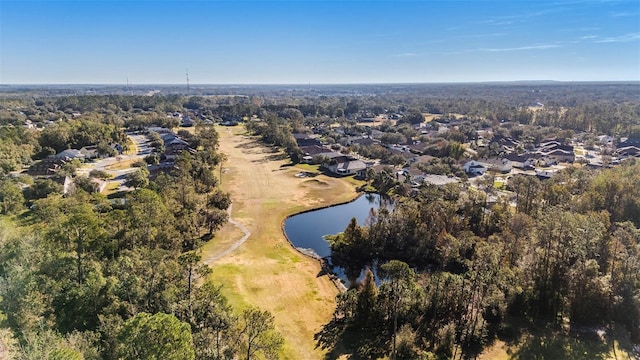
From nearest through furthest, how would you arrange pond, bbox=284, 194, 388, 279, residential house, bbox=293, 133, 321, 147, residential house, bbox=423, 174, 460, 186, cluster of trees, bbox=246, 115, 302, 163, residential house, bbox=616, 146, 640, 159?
pond, bbox=284, 194, 388, 279, residential house, bbox=423, 174, 460, 186, cluster of trees, bbox=246, 115, 302, 163, residential house, bbox=616, 146, 640, 159, residential house, bbox=293, 133, 321, 147

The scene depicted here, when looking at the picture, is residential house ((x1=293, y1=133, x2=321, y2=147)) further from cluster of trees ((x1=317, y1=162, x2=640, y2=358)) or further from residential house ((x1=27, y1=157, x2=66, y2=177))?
cluster of trees ((x1=317, y1=162, x2=640, y2=358))

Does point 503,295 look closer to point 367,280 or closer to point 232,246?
point 367,280

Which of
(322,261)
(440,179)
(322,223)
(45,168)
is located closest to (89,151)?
(45,168)

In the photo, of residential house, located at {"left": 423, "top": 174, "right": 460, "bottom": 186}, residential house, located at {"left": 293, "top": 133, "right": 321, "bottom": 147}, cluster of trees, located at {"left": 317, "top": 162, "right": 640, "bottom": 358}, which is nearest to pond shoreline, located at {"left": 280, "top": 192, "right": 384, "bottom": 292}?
cluster of trees, located at {"left": 317, "top": 162, "right": 640, "bottom": 358}

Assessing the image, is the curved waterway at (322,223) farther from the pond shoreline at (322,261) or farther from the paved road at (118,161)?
the paved road at (118,161)

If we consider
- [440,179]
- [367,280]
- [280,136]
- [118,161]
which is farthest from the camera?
[280,136]
